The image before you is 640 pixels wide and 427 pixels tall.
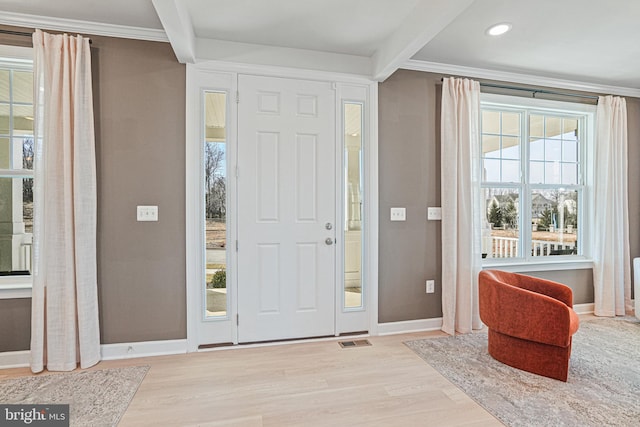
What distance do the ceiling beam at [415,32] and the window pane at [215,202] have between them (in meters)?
1.42

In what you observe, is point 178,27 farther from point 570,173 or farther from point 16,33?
point 570,173

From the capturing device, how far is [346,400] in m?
2.17

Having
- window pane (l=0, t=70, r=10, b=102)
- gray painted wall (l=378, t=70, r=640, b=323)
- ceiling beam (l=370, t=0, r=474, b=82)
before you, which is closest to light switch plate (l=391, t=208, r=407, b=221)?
gray painted wall (l=378, t=70, r=640, b=323)

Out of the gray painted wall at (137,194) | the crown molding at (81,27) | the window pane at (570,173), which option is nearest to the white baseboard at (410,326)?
the gray painted wall at (137,194)

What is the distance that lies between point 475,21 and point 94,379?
380 cm

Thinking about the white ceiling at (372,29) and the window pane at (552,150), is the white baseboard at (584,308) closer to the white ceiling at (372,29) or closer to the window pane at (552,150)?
the window pane at (552,150)

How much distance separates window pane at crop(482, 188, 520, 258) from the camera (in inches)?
147

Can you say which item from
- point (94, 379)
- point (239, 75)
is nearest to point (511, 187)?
point (239, 75)

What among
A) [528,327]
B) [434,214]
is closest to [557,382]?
[528,327]

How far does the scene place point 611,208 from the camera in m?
3.85

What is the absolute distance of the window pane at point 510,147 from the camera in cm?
378

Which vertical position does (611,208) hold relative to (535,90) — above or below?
below

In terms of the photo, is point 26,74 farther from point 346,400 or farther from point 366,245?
point 346,400

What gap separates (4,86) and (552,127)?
5299 mm
